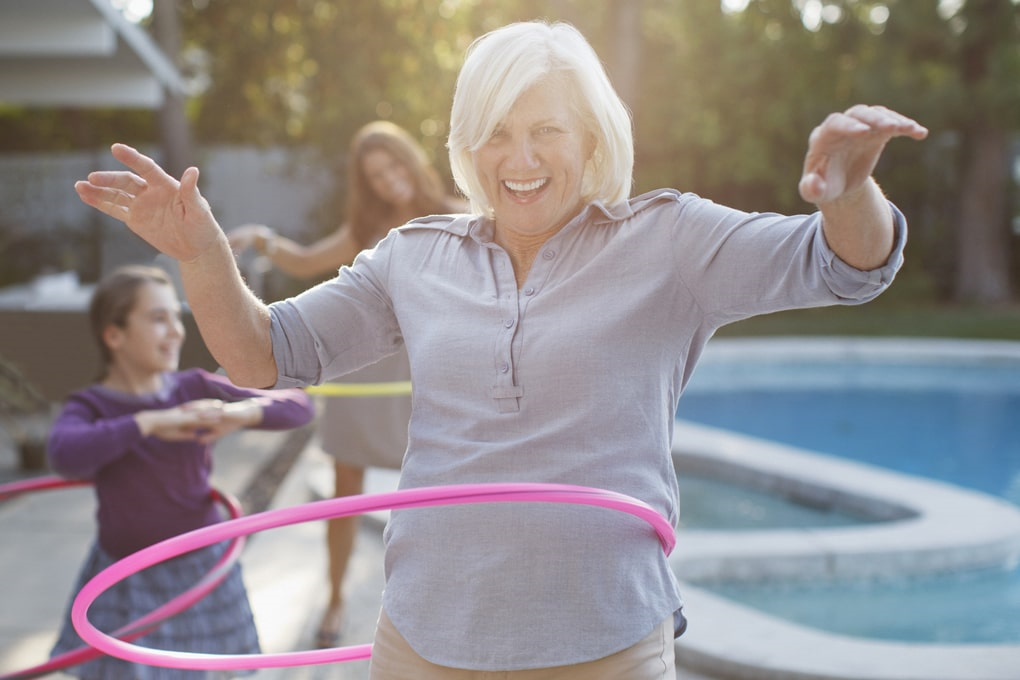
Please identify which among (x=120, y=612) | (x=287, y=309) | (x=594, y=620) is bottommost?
(x=120, y=612)

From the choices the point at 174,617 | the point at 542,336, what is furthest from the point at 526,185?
the point at 174,617

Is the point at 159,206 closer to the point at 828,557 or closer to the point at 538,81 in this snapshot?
the point at 538,81

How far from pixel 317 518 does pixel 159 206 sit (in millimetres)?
659

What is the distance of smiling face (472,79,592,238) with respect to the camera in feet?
6.14

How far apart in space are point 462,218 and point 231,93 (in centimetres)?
1745

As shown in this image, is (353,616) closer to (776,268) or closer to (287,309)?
(287,309)

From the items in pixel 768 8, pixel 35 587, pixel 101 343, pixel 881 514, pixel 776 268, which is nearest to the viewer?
pixel 776 268

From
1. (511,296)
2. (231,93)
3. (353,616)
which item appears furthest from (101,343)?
(231,93)

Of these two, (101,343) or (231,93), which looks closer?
(101,343)

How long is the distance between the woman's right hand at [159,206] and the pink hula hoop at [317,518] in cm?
48

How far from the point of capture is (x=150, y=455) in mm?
3152

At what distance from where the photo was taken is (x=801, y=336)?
46.2ft

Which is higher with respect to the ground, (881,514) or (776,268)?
(776,268)

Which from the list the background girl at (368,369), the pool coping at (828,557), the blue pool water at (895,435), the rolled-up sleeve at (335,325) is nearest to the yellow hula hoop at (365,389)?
the background girl at (368,369)
